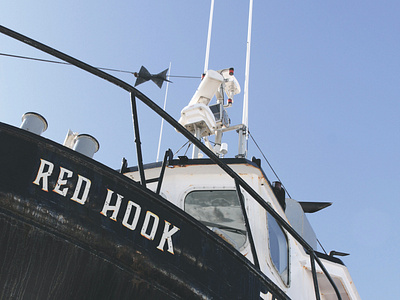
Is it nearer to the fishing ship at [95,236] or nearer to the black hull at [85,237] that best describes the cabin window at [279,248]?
the fishing ship at [95,236]

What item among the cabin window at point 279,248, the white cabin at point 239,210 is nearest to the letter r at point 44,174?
the white cabin at point 239,210

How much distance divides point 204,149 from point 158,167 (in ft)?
7.85

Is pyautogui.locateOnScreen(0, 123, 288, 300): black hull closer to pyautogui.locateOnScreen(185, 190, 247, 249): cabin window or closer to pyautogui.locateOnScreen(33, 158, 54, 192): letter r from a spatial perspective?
pyautogui.locateOnScreen(33, 158, 54, 192): letter r

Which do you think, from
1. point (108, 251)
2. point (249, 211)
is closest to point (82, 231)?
point (108, 251)

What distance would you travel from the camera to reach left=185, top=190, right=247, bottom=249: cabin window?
20.0 ft

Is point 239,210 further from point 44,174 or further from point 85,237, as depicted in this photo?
point 44,174

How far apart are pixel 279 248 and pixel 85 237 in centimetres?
355

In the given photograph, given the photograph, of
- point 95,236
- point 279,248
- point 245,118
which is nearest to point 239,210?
point 279,248

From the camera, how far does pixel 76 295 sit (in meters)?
3.53

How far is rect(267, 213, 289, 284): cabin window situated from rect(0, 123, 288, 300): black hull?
7.48ft

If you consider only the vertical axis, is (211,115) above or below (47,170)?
above

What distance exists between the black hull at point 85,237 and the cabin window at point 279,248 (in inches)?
89.7

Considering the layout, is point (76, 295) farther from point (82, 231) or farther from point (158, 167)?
point (158, 167)

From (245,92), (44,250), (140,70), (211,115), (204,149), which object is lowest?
(44,250)
